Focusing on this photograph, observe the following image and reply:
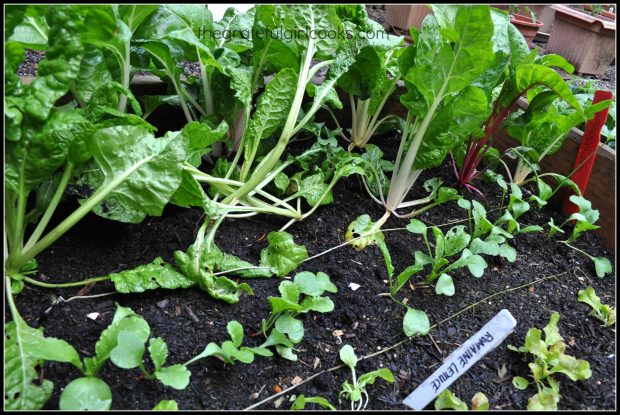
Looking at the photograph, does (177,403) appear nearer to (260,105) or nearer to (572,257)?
(260,105)

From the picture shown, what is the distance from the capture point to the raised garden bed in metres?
0.82

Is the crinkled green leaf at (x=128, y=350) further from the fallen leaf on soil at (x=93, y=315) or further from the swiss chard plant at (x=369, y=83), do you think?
the swiss chard plant at (x=369, y=83)

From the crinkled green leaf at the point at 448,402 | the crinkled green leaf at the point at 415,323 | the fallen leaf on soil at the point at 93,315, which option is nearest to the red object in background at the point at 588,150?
the crinkled green leaf at the point at 415,323

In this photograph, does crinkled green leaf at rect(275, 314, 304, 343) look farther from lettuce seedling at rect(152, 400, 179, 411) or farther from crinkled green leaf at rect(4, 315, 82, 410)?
crinkled green leaf at rect(4, 315, 82, 410)

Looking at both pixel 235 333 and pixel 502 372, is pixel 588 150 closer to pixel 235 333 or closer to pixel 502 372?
pixel 502 372

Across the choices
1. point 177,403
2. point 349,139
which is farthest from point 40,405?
point 349,139

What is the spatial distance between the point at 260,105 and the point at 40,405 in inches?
30.2

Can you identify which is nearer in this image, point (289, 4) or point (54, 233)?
point (54, 233)

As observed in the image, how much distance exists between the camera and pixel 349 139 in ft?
5.20

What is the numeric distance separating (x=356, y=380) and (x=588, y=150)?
0.99 metres

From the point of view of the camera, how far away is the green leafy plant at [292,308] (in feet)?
2.95

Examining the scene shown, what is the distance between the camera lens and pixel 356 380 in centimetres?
89

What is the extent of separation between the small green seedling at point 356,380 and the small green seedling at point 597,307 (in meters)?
0.53

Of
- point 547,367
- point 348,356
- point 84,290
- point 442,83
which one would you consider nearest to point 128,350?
point 84,290
